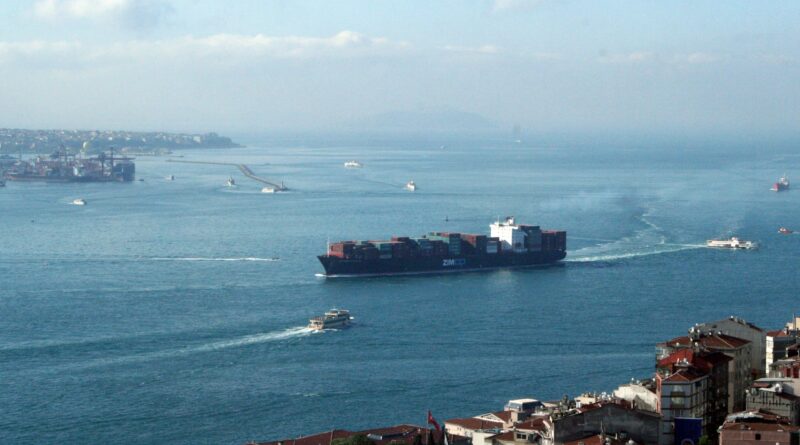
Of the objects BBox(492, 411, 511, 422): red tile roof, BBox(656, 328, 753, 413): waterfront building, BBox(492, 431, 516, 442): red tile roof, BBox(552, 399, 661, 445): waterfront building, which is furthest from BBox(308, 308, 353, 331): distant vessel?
BBox(552, 399, 661, 445): waterfront building

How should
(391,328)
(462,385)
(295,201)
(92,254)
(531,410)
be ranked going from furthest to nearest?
(295,201), (92,254), (391,328), (462,385), (531,410)

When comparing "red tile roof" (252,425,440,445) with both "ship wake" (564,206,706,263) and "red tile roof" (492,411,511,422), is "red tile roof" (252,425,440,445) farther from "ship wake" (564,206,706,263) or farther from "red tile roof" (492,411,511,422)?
"ship wake" (564,206,706,263)

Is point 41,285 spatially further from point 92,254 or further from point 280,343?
point 280,343

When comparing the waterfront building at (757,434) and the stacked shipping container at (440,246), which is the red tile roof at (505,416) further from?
the stacked shipping container at (440,246)

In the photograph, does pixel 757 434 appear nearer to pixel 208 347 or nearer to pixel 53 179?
pixel 208 347

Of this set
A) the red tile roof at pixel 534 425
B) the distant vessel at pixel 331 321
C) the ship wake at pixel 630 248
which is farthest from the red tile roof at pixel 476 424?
the ship wake at pixel 630 248

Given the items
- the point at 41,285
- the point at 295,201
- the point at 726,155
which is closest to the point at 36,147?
the point at 726,155

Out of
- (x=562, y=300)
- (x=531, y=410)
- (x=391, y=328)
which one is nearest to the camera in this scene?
(x=531, y=410)
